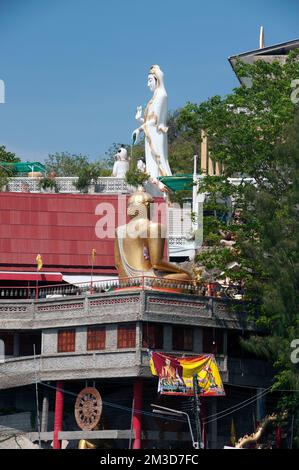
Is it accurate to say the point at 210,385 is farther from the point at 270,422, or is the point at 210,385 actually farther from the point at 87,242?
the point at 87,242

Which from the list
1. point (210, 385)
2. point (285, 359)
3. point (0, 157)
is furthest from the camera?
point (0, 157)

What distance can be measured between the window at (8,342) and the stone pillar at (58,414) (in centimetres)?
355

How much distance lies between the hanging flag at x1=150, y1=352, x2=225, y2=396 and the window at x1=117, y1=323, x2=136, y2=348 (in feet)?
2.95

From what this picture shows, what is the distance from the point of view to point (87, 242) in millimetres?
60656

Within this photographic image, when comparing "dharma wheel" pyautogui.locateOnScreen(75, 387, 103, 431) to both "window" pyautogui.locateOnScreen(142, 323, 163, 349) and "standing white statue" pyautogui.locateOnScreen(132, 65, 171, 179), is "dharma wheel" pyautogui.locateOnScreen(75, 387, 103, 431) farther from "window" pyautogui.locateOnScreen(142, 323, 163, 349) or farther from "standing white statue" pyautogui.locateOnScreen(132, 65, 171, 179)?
"standing white statue" pyautogui.locateOnScreen(132, 65, 171, 179)

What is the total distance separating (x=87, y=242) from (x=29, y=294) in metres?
5.72

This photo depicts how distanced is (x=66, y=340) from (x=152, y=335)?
3398 mm

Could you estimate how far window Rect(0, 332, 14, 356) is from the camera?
54.7 metres

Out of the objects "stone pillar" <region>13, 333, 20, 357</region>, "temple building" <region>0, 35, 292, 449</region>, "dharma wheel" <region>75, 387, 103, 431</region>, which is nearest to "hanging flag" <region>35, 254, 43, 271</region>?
"temple building" <region>0, 35, 292, 449</region>

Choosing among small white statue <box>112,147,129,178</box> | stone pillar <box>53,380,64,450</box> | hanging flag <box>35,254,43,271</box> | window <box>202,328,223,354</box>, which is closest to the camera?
stone pillar <box>53,380,64,450</box>

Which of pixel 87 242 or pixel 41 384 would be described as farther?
pixel 87 242

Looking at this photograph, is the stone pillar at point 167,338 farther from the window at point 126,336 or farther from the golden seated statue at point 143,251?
the golden seated statue at point 143,251
